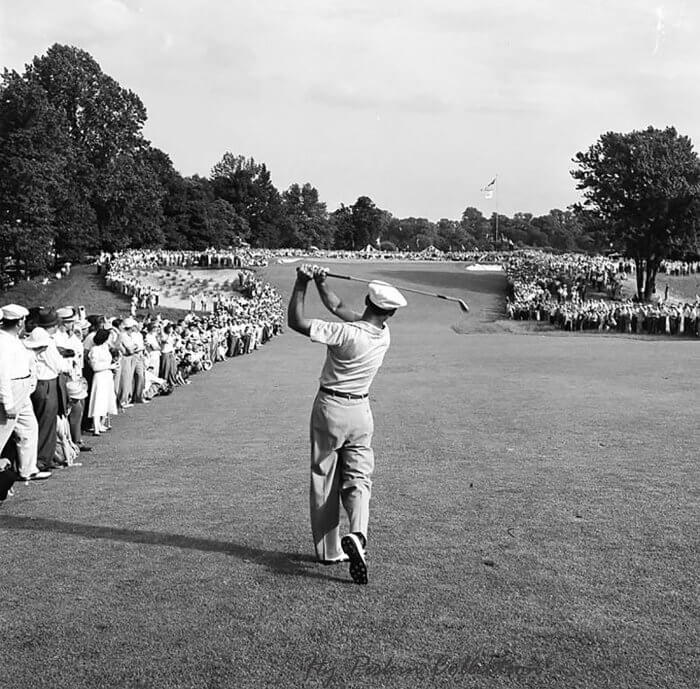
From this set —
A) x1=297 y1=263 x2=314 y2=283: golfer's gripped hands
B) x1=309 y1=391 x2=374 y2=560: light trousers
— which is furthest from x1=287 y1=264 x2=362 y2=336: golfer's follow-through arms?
x1=309 y1=391 x2=374 y2=560: light trousers

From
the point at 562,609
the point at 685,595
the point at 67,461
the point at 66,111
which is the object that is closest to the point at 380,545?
the point at 562,609

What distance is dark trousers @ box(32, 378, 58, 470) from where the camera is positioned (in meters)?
9.55

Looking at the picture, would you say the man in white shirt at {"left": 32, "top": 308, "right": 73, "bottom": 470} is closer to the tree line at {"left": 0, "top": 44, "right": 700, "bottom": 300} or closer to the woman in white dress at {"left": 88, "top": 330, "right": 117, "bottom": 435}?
the woman in white dress at {"left": 88, "top": 330, "right": 117, "bottom": 435}

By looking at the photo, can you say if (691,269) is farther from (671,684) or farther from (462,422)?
(671,684)

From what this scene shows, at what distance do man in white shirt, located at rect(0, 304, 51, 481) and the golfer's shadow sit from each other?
1037 millimetres

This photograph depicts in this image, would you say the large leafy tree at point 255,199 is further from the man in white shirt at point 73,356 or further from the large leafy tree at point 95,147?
the man in white shirt at point 73,356

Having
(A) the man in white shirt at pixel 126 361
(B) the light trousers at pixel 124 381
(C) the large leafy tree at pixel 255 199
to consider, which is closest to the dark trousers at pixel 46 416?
(A) the man in white shirt at pixel 126 361

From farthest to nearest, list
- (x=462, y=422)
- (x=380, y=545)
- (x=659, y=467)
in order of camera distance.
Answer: (x=462, y=422) → (x=659, y=467) → (x=380, y=545)

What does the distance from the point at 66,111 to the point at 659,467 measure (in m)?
62.5

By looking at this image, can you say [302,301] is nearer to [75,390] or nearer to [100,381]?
[75,390]

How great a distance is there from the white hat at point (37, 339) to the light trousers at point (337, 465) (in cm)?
486

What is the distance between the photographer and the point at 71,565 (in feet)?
19.8

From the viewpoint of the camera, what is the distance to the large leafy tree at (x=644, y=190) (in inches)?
2012

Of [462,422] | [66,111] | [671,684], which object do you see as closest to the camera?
[671,684]
